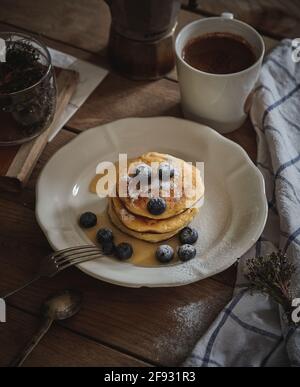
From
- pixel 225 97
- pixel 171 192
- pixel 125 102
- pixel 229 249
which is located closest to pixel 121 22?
pixel 125 102

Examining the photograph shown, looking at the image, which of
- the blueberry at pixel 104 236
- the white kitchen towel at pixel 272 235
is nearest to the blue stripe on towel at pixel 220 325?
the white kitchen towel at pixel 272 235

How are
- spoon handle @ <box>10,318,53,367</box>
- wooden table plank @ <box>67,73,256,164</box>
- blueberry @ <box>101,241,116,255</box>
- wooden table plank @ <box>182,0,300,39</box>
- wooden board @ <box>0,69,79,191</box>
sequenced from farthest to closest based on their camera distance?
wooden table plank @ <box>182,0,300,39</box> → wooden table plank @ <box>67,73,256,164</box> → wooden board @ <box>0,69,79,191</box> → blueberry @ <box>101,241,116,255</box> → spoon handle @ <box>10,318,53,367</box>

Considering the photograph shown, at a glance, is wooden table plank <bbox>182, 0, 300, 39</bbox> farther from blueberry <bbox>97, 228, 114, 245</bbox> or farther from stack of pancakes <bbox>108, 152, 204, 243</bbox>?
blueberry <bbox>97, 228, 114, 245</bbox>

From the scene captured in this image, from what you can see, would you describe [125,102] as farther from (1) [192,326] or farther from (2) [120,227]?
(1) [192,326]

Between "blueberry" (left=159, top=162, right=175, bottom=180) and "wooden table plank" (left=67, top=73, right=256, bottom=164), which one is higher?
"blueberry" (left=159, top=162, right=175, bottom=180)

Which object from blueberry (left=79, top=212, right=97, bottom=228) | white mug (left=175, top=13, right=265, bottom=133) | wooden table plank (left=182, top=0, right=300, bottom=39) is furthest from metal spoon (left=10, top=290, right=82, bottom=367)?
wooden table plank (left=182, top=0, right=300, bottom=39)

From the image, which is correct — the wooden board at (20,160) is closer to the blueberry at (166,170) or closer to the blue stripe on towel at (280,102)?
the blueberry at (166,170)

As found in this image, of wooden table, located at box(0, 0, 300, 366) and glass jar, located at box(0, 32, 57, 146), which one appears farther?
glass jar, located at box(0, 32, 57, 146)
